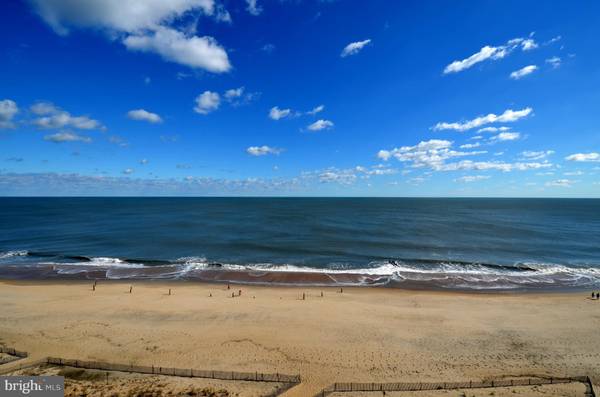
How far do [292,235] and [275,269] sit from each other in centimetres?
2320

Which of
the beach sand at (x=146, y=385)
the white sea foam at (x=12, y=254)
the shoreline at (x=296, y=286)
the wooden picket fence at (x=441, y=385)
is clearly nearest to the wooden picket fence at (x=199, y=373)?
the beach sand at (x=146, y=385)

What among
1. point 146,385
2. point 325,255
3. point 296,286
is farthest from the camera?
point 325,255

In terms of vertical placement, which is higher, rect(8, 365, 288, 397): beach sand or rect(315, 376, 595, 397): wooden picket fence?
rect(8, 365, 288, 397): beach sand

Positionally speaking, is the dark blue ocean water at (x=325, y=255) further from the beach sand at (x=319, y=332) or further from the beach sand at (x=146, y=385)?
the beach sand at (x=146, y=385)

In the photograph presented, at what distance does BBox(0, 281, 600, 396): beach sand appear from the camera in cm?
1392

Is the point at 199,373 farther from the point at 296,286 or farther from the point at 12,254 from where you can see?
the point at 12,254

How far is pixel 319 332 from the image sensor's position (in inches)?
685

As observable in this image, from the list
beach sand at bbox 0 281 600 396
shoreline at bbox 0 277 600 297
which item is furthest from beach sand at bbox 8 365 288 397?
shoreline at bbox 0 277 600 297

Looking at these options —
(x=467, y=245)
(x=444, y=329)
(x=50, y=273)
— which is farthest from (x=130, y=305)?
(x=467, y=245)

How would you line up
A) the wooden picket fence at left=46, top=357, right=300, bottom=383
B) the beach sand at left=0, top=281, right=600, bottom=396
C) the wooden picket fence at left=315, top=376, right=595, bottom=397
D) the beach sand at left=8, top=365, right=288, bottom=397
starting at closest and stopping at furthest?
the beach sand at left=8, top=365, right=288, bottom=397 < the wooden picket fence at left=315, top=376, right=595, bottom=397 < the wooden picket fence at left=46, top=357, right=300, bottom=383 < the beach sand at left=0, top=281, right=600, bottom=396

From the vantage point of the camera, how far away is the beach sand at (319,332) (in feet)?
45.7

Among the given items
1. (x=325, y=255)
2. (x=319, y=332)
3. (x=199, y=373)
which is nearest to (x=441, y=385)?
(x=319, y=332)

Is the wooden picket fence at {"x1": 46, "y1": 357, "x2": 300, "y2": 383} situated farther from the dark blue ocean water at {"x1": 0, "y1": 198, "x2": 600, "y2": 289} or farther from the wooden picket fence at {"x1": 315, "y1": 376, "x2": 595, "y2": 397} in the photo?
the dark blue ocean water at {"x1": 0, "y1": 198, "x2": 600, "y2": 289}

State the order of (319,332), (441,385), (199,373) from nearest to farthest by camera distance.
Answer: (441,385) → (199,373) → (319,332)
